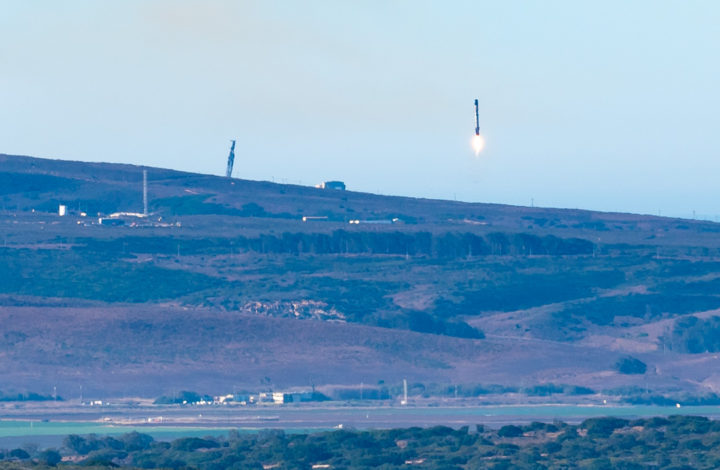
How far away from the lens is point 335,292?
5797 inches

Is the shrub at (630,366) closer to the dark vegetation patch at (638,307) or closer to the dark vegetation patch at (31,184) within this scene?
the dark vegetation patch at (638,307)

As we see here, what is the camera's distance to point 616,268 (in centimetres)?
15838

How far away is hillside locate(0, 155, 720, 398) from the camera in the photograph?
121500mm

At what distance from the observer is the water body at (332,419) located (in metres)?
84.9

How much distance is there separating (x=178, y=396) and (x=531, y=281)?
51.7m

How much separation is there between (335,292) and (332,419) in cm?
5293

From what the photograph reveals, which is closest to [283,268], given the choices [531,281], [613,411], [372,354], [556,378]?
[531,281]

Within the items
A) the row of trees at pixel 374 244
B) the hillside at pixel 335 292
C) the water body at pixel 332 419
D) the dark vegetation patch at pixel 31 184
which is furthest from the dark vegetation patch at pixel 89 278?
the water body at pixel 332 419

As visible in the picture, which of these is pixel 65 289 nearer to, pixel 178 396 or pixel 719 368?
pixel 178 396

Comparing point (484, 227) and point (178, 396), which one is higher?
point (484, 227)

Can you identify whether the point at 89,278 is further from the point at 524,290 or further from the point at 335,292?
the point at 524,290

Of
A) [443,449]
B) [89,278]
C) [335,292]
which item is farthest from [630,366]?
[443,449]

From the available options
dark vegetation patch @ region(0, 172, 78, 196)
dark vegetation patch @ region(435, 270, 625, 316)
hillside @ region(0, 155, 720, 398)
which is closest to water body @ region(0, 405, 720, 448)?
hillside @ region(0, 155, 720, 398)

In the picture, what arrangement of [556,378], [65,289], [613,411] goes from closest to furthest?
[613,411], [556,378], [65,289]
